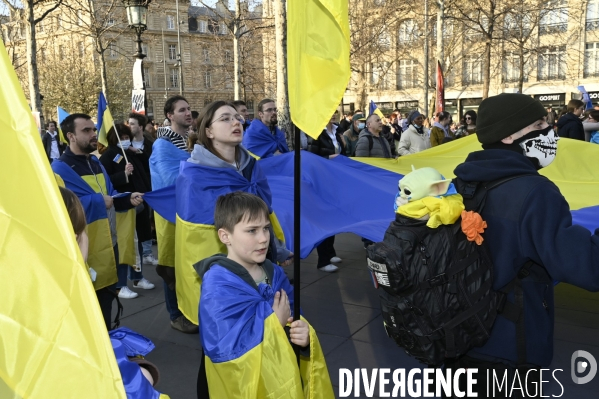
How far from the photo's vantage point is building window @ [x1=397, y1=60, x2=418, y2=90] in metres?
45.1

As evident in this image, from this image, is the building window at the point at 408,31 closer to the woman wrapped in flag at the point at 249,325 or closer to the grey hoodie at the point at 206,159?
the grey hoodie at the point at 206,159

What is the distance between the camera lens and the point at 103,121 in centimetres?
615

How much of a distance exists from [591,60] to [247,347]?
141 feet

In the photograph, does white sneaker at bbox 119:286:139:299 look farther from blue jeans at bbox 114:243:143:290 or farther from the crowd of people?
the crowd of people

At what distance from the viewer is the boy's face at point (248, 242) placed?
8.32ft

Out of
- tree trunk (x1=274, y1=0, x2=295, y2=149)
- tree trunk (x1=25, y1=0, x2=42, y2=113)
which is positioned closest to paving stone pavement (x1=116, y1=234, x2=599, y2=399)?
tree trunk (x1=274, y1=0, x2=295, y2=149)

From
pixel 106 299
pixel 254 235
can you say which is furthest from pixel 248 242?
pixel 106 299

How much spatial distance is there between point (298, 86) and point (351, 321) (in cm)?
377

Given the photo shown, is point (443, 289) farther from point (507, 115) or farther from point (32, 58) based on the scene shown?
point (32, 58)

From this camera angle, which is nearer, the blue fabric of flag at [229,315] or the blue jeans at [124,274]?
the blue fabric of flag at [229,315]

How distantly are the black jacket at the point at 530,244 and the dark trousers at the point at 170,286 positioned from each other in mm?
3260

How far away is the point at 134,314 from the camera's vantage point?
5.74 meters

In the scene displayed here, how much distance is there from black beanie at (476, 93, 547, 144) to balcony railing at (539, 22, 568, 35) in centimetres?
3630

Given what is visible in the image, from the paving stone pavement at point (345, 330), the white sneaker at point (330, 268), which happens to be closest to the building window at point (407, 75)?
the white sneaker at point (330, 268)
